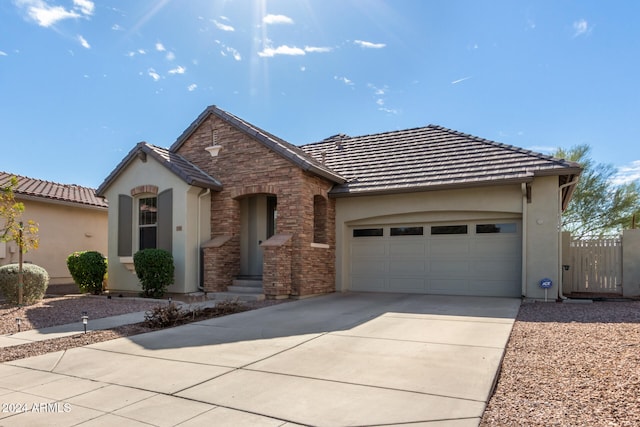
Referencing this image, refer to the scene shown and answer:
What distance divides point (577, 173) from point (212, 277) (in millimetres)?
10783

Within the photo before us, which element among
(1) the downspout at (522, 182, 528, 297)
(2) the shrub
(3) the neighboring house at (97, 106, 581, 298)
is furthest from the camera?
(3) the neighboring house at (97, 106, 581, 298)

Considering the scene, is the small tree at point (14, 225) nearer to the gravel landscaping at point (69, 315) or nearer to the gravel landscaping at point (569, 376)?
the gravel landscaping at point (69, 315)

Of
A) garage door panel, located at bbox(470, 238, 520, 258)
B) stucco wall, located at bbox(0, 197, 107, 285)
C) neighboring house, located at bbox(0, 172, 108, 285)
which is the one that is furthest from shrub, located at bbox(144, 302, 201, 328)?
stucco wall, located at bbox(0, 197, 107, 285)

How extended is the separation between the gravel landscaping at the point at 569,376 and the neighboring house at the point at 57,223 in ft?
52.8

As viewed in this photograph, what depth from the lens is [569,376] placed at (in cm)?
488

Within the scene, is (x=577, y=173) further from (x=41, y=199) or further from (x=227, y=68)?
(x=41, y=199)

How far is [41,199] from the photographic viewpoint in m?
15.7

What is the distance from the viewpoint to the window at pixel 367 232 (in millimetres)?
14305

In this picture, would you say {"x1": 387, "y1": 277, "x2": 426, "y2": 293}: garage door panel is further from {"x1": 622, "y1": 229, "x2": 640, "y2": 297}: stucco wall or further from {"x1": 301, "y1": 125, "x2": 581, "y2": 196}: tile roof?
{"x1": 622, "y1": 229, "x2": 640, "y2": 297}: stucco wall

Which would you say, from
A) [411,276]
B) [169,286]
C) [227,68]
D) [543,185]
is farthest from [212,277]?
[543,185]

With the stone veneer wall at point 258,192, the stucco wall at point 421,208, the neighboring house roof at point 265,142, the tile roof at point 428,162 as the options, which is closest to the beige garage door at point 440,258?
the stucco wall at point 421,208

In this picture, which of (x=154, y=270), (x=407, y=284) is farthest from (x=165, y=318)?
(x=407, y=284)

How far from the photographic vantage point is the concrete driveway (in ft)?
13.1

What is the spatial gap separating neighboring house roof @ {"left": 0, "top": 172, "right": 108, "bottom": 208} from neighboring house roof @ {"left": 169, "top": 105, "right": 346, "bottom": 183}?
4336 millimetres
